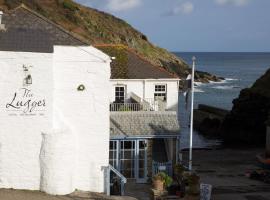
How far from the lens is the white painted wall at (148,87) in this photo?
1220 inches

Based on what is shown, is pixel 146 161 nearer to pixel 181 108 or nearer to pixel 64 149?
pixel 64 149

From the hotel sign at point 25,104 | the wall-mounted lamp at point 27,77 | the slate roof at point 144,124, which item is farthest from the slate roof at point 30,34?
the slate roof at point 144,124

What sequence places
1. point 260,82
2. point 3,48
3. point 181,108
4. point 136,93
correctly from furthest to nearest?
point 181,108, point 260,82, point 136,93, point 3,48

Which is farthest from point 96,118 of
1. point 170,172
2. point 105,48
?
point 105,48

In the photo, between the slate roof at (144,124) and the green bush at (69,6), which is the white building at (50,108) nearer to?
the slate roof at (144,124)

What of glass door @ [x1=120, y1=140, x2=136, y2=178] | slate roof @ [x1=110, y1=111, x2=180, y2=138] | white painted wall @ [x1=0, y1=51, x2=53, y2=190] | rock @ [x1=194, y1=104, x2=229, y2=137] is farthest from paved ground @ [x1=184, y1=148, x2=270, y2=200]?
rock @ [x1=194, y1=104, x2=229, y2=137]

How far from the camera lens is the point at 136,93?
31.2m

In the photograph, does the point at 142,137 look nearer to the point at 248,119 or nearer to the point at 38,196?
the point at 38,196

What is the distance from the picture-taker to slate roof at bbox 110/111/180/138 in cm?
2650

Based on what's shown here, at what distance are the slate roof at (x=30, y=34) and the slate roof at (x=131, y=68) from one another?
8.22 meters

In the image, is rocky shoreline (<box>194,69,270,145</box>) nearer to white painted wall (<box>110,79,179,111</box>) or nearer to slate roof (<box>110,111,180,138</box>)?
white painted wall (<box>110,79,179,111</box>)

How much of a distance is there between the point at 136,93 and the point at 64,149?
1017 centimetres

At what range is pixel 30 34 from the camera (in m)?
21.8

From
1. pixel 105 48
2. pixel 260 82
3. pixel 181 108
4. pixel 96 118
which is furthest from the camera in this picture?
pixel 181 108
